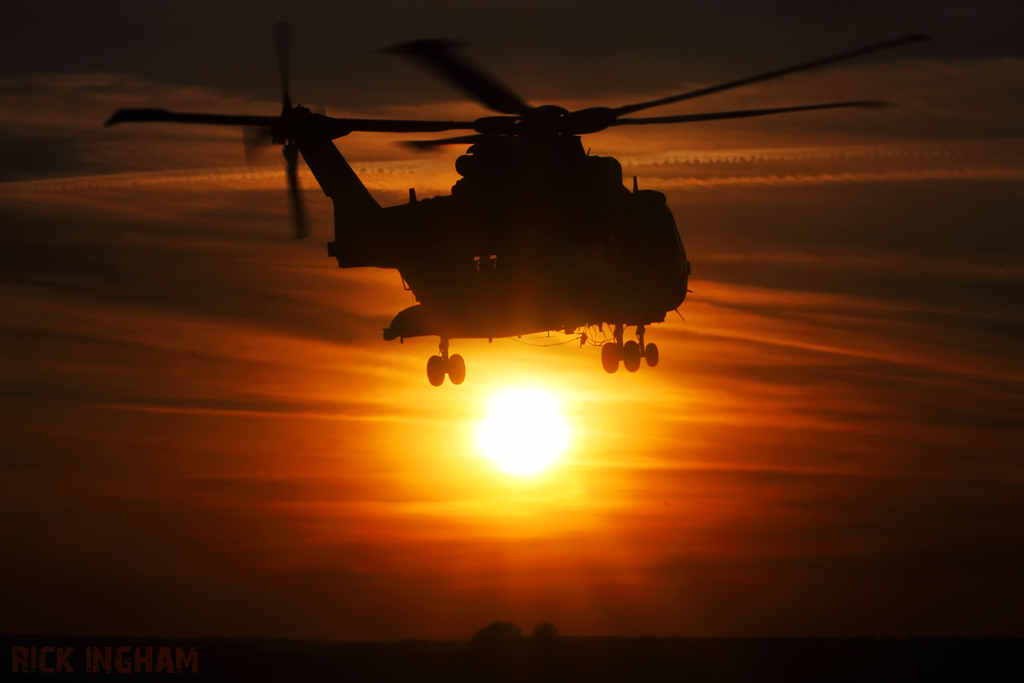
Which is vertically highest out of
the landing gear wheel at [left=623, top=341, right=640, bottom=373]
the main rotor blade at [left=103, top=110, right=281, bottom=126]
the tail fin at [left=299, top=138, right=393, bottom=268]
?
the tail fin at [left=299, top=138, right=393, bottom=268]

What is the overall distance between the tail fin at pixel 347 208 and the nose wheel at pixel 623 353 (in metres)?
7.41

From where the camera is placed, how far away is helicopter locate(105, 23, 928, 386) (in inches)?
1109

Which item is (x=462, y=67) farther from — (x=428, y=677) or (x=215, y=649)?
(x=215, y=649)

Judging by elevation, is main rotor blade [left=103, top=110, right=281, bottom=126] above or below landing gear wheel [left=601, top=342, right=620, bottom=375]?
above

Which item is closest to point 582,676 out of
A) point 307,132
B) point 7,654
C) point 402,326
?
point 402,326

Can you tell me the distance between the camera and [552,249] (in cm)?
2839

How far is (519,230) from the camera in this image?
93.5 feet

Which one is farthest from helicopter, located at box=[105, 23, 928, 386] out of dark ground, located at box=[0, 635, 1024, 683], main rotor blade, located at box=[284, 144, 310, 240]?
dark ground, located at box=[0, 635, 1024, 683]

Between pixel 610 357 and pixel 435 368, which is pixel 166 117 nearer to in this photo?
pixel 435 368

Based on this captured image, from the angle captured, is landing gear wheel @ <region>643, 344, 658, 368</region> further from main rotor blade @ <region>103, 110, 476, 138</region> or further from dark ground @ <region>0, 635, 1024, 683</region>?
dark ground @ <region>0, 635, 1024, 683</region>

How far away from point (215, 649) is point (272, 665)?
7.56 meters

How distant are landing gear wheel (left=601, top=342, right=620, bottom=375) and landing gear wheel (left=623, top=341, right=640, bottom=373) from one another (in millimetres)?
279

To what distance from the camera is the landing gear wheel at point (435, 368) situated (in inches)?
1330

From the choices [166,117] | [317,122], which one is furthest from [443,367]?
[166,117]
